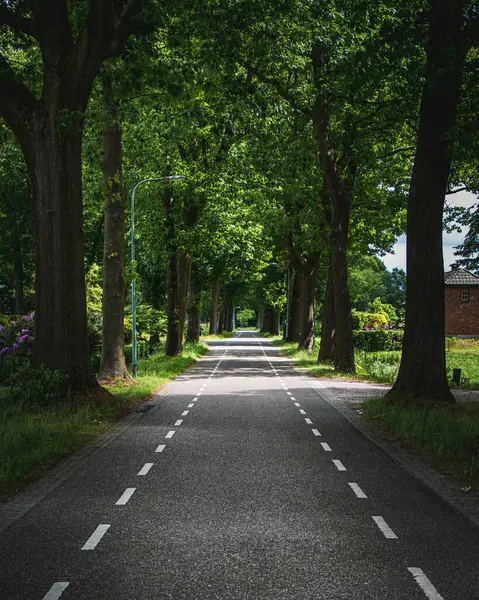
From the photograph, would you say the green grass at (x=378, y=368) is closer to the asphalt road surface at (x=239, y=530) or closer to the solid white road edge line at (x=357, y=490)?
the asphalt road surface at (x=239, y=530)

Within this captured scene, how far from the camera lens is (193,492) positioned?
7.03 meters

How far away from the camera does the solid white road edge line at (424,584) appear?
4.27 metres

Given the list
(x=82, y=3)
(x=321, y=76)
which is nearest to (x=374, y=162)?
(x=321, y=76)

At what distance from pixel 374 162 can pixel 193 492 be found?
18420mm

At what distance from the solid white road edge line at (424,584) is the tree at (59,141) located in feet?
31.3

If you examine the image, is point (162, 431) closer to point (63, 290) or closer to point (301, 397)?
point (63, 290)

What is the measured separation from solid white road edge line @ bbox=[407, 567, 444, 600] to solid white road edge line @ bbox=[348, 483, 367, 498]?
2207 millimetres

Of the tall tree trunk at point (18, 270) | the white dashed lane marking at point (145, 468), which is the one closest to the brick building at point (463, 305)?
the tall tree trunk at point (18, 270)

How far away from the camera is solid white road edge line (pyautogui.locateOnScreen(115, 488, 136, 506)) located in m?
6.58

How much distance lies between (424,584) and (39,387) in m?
9.46

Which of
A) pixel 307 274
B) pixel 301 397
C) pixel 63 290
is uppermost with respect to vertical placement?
pixel 307 274

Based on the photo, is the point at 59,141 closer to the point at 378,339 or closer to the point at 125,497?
the point at 125,497

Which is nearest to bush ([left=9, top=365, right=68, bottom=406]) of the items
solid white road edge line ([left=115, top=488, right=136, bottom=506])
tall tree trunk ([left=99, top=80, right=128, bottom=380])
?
tall tree trunk ([left=99, top=80, right=128, bottom=380])

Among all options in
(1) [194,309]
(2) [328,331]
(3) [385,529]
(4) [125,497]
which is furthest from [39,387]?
(1) [194,309]
